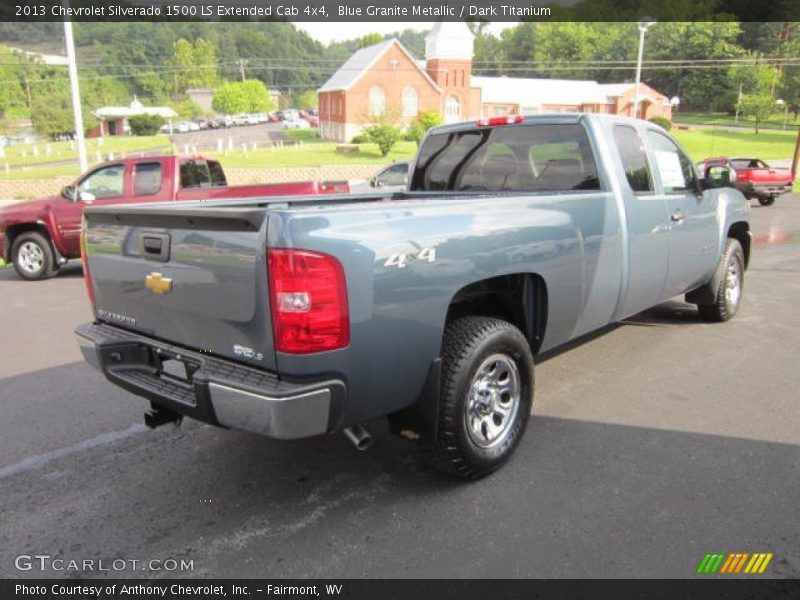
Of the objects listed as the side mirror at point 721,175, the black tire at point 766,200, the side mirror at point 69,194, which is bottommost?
the black tire at point 766,200

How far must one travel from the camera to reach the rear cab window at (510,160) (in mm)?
4461

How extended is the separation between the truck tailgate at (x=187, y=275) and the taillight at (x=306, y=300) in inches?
2.6

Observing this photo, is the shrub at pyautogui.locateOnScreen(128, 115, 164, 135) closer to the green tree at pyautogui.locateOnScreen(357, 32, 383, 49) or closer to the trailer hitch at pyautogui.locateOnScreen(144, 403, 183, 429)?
the green tree at pyautogui.locateOnScreen(357, 32, 383, 49)

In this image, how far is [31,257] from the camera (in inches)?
389

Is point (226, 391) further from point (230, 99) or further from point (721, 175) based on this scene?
point (230, 99)

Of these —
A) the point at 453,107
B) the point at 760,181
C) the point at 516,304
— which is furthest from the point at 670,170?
the point at 453,107

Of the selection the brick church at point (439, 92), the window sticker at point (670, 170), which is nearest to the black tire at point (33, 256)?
the window sticker at point (670, 170)

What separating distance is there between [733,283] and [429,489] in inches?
186

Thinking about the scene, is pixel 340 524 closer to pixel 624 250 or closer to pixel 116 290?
pixel 116 290

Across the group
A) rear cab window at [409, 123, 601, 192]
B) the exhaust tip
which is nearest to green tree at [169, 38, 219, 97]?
rear cab window at [409, 123, 601, 192]

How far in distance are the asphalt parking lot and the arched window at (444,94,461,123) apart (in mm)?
69846

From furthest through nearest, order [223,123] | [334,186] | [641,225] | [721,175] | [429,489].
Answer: [223,123] < [334,186] < [721,175] < [641,225] < [429,489]

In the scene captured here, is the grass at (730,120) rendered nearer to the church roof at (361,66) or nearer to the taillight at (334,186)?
the church roof at (361,66)

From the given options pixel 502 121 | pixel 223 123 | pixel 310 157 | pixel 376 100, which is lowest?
pixel 310 157
